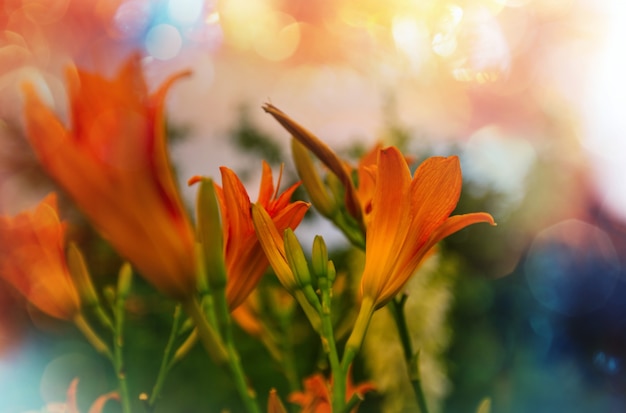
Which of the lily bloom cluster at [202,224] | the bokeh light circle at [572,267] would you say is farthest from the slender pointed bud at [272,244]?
the bokeh light circle at [572,267]

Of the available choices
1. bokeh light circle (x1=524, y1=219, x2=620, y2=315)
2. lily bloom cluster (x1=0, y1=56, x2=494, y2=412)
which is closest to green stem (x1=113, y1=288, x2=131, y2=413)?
lily bloom cluster (x1=0, y1=56, x2=494, y2=412)

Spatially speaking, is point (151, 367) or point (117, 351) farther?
point (151, 367)

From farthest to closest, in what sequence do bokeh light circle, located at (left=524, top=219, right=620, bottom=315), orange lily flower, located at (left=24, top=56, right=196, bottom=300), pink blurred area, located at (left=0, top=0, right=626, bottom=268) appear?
bokeh light circle, located at (left=524, top=219, right=620, bottom=315), pink blurred area, located at (left=0, top=0, right=626, bottom=268), orange lily flower, located at (left=24, top=56, right=196, bottom=300)

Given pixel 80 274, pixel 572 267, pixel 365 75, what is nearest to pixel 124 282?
pixel 80 274

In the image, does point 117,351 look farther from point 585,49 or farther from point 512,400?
point 512,400

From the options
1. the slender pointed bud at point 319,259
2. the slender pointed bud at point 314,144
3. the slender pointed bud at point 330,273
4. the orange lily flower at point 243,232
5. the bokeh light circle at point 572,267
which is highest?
the slender pointed bud at point 314,144

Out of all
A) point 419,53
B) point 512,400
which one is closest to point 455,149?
point 419,53

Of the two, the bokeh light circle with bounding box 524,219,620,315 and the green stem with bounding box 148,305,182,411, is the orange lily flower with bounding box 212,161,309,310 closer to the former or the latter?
the green stem with bounding box 148,305,182,411

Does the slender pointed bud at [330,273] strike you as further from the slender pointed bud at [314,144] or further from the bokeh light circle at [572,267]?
the bokeh light circle at [572,267]
